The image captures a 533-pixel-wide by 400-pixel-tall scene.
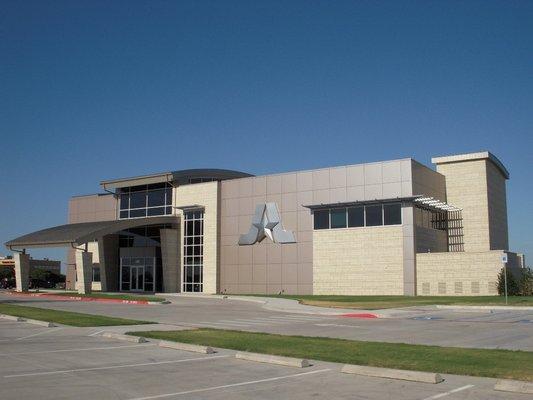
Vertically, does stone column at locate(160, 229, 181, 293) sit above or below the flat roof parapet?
below

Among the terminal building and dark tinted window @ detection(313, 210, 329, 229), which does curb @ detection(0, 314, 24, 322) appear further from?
dark tinted window @ detection(313, 210, 329, 229)

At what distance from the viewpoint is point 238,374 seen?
10039 mm

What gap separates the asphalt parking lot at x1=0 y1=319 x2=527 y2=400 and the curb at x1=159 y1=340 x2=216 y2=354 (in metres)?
0.22

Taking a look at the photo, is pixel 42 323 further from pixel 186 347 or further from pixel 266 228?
pixel 266 228

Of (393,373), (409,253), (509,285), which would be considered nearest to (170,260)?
(409,253)

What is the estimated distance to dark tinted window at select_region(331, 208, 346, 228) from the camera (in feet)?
147

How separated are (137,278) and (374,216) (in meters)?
26.9

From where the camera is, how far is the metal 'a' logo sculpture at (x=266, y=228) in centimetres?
4859

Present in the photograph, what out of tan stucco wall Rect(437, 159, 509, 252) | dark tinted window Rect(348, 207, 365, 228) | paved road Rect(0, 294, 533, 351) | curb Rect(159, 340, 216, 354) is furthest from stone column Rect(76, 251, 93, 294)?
curb Rect(159, 340, 216, 354)

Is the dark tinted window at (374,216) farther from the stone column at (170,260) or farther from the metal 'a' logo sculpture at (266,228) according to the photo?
the stone column at (170,260)

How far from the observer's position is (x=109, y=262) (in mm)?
60000

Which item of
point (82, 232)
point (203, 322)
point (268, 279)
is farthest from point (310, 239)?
point (203, 322)

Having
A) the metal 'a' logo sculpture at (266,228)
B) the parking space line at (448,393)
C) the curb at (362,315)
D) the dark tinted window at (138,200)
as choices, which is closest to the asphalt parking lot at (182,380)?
the parking space line at (448,393)

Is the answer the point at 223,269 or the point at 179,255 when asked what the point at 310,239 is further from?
the point at 179,255
